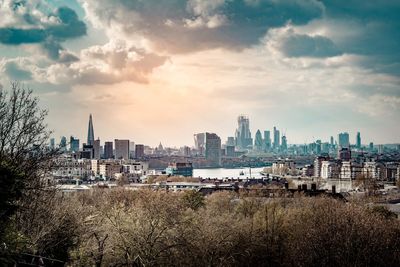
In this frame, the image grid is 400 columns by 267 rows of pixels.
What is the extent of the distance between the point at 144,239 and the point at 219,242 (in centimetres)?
439

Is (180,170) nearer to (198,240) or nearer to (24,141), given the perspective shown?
(198,240)

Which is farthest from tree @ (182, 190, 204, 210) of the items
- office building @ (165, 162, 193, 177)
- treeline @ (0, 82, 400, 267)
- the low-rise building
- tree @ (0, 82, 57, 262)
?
office building @ (165, 162, 193, 177)

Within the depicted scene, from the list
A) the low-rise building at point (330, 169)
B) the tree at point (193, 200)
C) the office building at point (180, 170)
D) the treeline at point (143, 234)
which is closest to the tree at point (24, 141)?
the treeline at point (143, 234)

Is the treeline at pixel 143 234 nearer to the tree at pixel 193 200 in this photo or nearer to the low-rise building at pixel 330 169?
the tree at pixel 193 200

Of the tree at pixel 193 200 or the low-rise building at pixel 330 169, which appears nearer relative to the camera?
the tree at pixel 193 200

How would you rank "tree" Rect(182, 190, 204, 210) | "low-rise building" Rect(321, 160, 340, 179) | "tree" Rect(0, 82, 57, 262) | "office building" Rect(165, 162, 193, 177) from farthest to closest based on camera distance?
1. "office building" Rect(165, 162, 193, 177)
2. "low-rise building" Rect(321, 160, 340, 179)
3. "tree" Rect(182, 190, 204, 210)
4. "tree" Rect(0, 82, 57, 262)

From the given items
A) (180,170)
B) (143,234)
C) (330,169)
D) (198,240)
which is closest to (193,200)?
(198,240)

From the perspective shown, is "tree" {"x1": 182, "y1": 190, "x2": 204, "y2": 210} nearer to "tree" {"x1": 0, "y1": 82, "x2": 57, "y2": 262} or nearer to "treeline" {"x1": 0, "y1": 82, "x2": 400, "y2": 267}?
"treeline" {"x1": 0, "y1": 82, "x2": 400, "y2": 267}

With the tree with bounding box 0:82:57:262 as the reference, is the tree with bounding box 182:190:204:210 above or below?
below

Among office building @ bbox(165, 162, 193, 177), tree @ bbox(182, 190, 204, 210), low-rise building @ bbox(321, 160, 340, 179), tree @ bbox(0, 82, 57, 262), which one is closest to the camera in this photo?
tree @ bbox(0, 82, 57, 262)

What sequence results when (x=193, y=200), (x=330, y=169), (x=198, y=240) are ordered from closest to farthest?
1. (x=198, y=240)
2. (x=193, y=200)
3. (x=330, y=169)

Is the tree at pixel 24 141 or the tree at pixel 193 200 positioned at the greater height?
the tree at pixel 24 141

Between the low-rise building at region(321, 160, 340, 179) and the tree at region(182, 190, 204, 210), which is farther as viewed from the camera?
the low-rise building at region(321, 160, 340, 179)

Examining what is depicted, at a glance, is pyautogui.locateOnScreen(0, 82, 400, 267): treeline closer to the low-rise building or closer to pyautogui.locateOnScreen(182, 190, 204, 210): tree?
pyautogui.locateOnScreen(182, 190, 204, 210): tree
